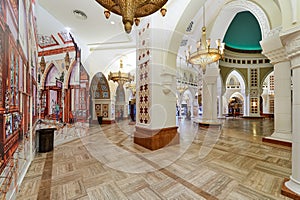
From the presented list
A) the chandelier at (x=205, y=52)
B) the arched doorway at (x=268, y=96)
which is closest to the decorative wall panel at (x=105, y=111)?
the chandelier at (x=205, y=52)

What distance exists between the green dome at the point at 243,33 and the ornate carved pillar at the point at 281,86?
7.72m

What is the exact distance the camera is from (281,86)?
14.4 ft

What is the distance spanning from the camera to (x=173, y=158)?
2.97 m

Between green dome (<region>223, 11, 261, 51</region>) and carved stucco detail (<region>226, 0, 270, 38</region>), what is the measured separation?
600 centimetres

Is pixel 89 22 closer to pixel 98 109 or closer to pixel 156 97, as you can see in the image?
pixel 156 97

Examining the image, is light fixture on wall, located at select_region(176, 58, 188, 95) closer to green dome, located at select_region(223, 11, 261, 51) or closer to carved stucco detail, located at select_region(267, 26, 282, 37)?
green dome, located at select_region(223, 11, 261, 51)

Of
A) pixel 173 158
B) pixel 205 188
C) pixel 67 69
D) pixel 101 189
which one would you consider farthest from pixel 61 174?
pixel 67 69

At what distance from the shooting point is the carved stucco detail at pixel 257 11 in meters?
4.65

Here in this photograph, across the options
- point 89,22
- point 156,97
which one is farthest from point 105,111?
point 156,97

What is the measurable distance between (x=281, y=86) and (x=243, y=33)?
11.1m

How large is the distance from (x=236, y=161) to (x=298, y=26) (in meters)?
2.52

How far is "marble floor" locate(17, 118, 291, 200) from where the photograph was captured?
1.78m

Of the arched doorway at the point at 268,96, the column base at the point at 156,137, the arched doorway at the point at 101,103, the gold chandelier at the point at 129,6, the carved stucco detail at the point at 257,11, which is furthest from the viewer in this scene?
the arched doorway at the point at 268,96

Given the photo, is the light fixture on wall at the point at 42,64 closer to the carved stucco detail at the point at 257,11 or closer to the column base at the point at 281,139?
the carved stucco detail at the point at 257,11
